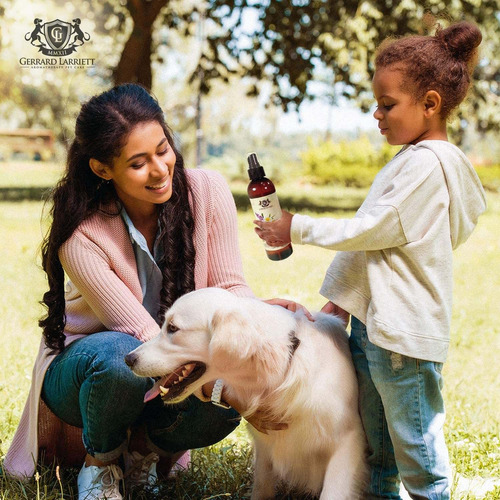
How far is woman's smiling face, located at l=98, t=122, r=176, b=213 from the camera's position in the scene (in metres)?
2.54

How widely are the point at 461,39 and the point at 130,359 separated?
5.09 feet

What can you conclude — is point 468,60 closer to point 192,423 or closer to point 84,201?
point 84,201

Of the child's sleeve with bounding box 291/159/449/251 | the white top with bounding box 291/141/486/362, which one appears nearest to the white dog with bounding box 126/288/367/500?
the white top with bounding box 291/141/486/362

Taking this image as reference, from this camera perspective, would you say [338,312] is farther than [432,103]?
Yes

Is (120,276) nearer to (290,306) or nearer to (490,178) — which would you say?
(290,306)

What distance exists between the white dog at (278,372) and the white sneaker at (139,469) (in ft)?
1.70

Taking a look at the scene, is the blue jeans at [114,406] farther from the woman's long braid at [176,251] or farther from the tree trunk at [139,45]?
the tree trunk at [139,45]

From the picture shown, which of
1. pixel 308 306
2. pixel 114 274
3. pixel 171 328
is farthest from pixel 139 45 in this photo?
pixel 171 328

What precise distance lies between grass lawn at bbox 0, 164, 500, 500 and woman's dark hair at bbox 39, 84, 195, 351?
30cm

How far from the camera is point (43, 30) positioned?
23.5 ft

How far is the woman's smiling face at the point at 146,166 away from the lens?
99.9 inches

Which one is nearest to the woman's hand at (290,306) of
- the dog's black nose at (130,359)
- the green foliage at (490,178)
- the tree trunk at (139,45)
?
the dog's black nose at (130,359)

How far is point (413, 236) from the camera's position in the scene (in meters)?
2.19

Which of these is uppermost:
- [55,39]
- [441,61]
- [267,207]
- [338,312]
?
[55,39]
